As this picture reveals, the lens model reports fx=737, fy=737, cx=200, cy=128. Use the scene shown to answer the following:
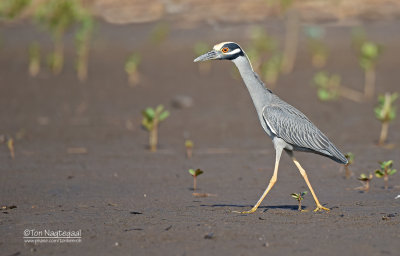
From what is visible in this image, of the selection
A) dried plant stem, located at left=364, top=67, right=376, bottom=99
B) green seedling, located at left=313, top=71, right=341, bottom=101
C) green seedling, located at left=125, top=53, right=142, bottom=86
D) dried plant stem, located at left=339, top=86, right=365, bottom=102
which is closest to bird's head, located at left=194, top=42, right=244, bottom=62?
green seedling, located at left=313, top=71, right=341, bottom=101

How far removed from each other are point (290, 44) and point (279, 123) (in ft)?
43.5

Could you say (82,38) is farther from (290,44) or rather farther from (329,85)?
(290,44)

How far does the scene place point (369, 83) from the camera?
52.7 ft

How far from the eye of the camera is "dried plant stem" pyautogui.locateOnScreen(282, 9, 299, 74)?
18.0m

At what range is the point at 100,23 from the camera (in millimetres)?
23906

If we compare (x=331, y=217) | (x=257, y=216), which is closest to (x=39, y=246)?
(x=257, y=216)

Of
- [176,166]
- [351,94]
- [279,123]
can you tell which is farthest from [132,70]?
[279,123]

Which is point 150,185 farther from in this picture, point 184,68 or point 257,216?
point 184,68

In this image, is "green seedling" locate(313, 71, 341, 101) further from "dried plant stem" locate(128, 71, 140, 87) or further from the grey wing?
the grey wing

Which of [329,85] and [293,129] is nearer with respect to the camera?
[293,129]

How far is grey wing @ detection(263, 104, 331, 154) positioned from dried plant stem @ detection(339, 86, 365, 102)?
7.98m

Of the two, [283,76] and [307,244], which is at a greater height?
[283,76]

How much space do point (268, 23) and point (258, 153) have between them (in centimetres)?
1263

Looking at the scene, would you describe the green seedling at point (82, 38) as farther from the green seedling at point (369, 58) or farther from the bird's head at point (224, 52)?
the bird's head at point (224, 52)
